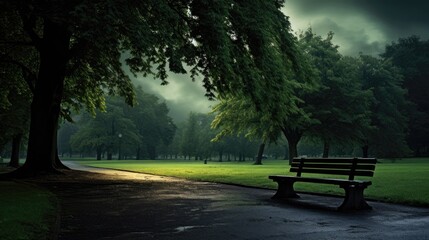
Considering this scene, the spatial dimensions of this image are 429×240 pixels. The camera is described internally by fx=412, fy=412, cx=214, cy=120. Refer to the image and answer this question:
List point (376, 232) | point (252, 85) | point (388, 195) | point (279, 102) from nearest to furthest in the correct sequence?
point (376, 232) → point (388, 195) → point (252, 85) → point (279, 102)

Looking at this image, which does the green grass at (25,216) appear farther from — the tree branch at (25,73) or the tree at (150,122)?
the tree at (150,122)

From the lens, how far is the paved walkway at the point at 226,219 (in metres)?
6.36

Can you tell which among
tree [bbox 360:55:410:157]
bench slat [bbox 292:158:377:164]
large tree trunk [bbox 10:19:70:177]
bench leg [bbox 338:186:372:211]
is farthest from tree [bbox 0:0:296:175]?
tree [bbox 360:55:410:157]

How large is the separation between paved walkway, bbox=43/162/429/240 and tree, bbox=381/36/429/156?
185ft

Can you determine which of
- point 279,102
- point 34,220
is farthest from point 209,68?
point 34,220

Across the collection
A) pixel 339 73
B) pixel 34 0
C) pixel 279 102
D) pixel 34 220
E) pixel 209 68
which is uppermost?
pixel 339 73

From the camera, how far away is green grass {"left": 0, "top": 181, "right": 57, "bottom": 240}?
5.80 metres

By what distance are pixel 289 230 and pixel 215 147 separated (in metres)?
81.8

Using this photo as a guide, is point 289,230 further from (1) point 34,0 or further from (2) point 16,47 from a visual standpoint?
(2) point 16,47

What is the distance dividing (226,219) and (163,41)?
23.1ft

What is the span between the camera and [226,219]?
7742mm

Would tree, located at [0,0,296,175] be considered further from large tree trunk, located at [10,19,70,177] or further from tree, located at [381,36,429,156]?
tree, located at [381,36,429,156]

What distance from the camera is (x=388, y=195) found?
1154cm

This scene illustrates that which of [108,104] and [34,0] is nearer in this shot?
[34,0]
